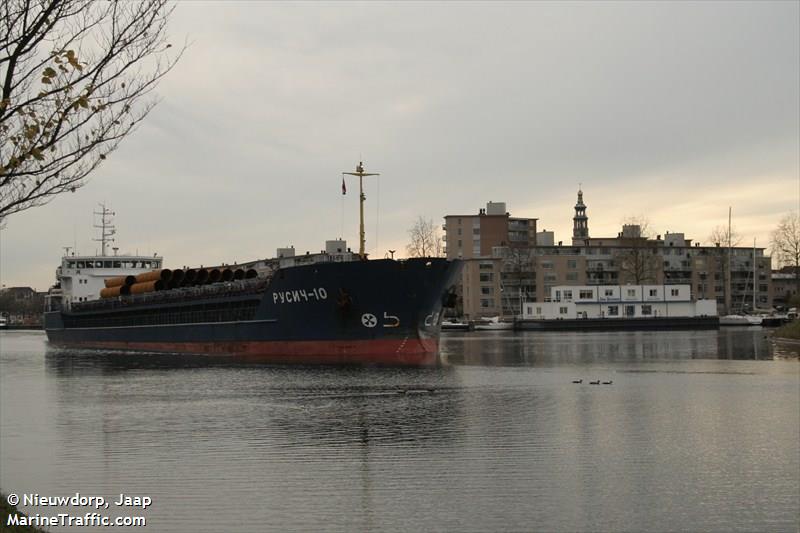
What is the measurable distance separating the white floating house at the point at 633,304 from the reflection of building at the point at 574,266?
14.9 m

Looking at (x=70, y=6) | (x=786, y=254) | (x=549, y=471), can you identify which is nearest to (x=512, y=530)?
(x=549, y=471)

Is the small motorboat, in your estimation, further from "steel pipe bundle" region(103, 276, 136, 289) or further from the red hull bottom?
the red hull bottom

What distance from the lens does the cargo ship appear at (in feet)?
143

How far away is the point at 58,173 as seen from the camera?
1160 cm

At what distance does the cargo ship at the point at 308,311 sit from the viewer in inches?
1710

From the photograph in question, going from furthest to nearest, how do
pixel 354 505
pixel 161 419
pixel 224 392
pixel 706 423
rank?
pixel 224 392
pixel 161 419
pixel 706 423
pixel 354 505

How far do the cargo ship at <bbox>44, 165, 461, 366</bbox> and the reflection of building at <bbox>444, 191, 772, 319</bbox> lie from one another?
67.6 metres

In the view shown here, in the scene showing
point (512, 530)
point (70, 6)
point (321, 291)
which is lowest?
point (512, 530)

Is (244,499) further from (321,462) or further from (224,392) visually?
(224,392)

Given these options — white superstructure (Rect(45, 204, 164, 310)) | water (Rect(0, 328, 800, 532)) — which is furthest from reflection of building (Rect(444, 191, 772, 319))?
water (Rect(0, 328, 800, 532))

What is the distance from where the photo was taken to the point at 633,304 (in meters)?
102

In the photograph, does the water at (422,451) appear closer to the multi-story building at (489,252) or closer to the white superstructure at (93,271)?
the white superstructure at (93,271)

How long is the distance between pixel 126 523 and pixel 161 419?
36.4 ft

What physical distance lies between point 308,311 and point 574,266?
279 feet
